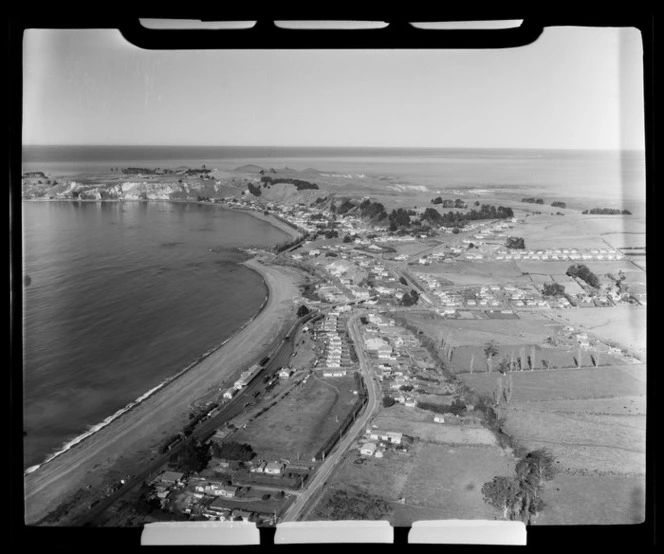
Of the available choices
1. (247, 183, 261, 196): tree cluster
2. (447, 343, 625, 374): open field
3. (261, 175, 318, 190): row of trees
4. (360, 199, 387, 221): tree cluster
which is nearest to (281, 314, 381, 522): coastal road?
(447, 343, 625, 374): open field

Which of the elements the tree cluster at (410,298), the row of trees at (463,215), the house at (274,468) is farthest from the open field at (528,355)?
the house at (274,468)

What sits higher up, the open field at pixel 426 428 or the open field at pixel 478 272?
the open field at pixel 478 272

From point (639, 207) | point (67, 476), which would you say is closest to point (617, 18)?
point (639, 207)

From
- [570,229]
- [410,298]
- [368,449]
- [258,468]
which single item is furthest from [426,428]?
[570,229]

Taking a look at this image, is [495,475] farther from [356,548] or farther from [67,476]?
[67,476]

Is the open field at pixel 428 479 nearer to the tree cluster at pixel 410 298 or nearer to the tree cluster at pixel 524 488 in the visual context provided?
the tree cluster at pixel 524 488

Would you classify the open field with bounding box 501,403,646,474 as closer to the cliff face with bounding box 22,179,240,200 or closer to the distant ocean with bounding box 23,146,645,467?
the distant ocean with bounding box 23,146,645,467
